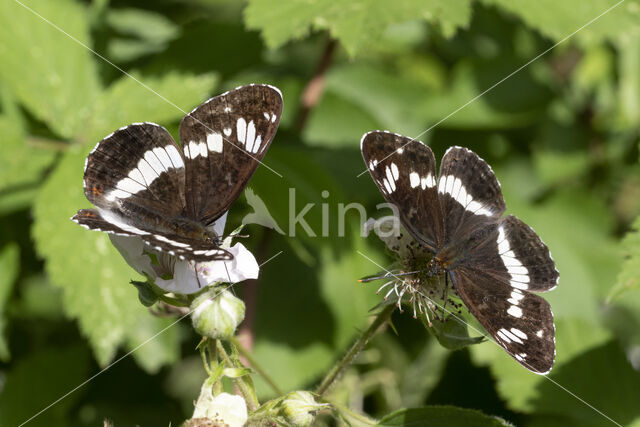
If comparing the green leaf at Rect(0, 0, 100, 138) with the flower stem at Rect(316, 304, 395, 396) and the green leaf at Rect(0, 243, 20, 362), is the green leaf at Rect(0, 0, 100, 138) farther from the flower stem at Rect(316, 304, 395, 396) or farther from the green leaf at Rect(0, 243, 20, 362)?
the flower stem at Rect(316, 304, 395, 396)

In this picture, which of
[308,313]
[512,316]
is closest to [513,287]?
[512,316]

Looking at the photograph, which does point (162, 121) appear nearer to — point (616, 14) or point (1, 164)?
point (1, 164)

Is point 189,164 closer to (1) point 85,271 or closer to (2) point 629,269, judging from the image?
(1) point 85,271

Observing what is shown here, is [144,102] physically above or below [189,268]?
above

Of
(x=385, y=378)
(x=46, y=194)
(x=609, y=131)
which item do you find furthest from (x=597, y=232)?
(x=46, y=194)

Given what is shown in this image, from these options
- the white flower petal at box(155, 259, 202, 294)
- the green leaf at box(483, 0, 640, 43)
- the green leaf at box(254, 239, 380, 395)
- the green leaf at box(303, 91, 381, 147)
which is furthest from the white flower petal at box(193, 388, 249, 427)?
the green leaf at box(483, 0, 640, 43)

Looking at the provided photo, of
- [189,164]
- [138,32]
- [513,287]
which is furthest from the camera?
[138,32]

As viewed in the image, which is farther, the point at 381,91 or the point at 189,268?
the point at 381,91
